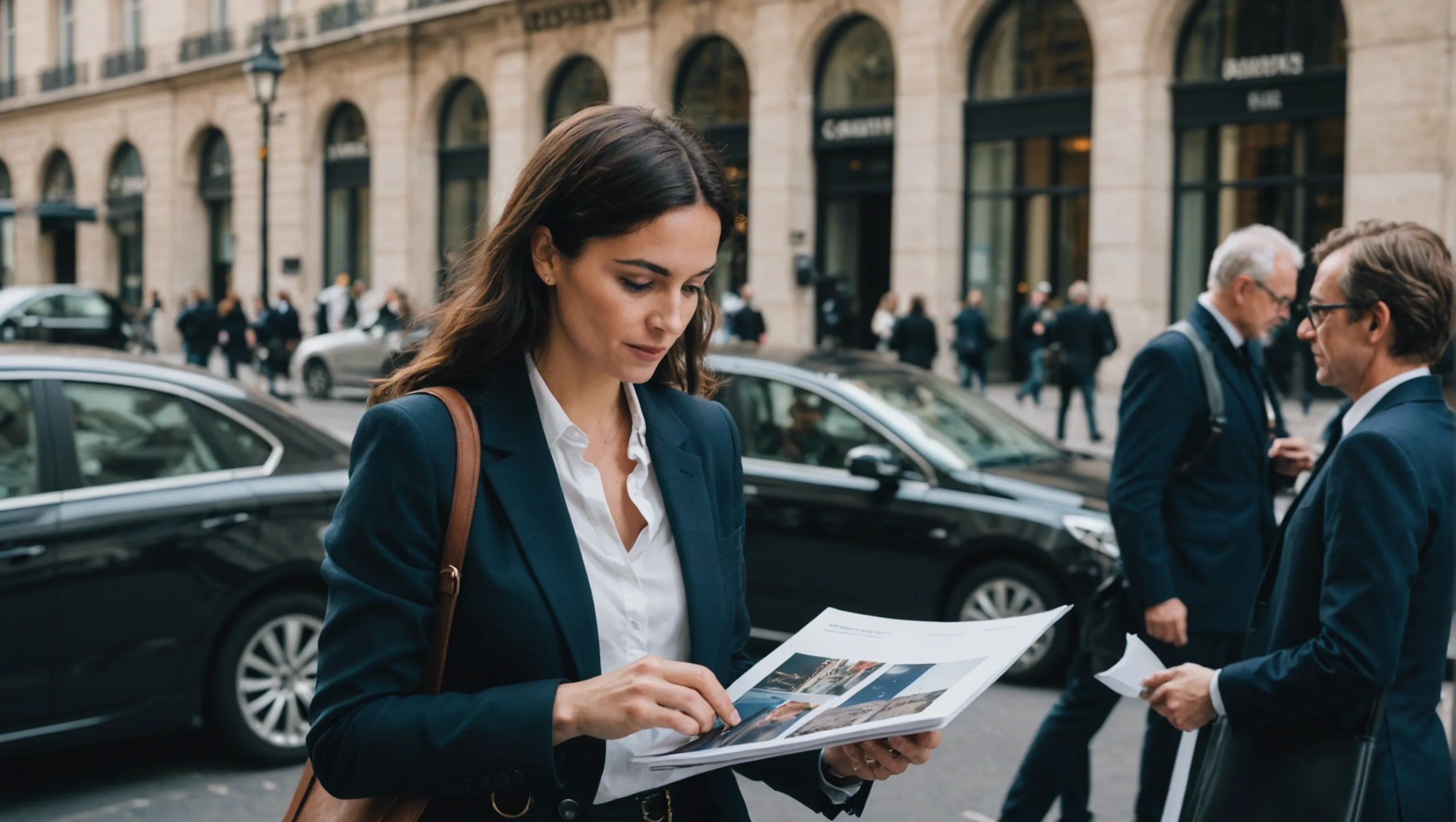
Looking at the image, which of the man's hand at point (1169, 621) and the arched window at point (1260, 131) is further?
the arched window at point (1260, 131)

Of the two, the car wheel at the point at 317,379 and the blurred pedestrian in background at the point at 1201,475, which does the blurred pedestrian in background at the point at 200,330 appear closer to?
→ the car wheel at the point at 317,379

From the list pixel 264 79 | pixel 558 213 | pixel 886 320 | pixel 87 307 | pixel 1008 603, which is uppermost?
pixel 264 79

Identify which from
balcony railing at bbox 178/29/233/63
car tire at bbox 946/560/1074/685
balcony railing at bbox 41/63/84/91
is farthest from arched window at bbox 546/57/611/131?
car tire at bbox 946/560/1074/685

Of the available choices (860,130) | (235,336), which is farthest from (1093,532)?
(235,336)

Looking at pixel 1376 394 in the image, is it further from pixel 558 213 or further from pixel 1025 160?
pixel 1025 160

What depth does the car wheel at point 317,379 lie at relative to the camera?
81.9 ft

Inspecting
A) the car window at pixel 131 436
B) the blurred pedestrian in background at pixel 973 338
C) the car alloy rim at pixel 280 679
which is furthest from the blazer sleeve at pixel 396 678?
the blurred pedestrian in background at pixel 973 338

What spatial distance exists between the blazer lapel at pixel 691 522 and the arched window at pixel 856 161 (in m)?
22.6

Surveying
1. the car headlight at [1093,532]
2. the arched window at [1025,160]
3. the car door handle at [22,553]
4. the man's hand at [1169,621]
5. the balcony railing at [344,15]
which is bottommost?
the car headlight at [1093,532]

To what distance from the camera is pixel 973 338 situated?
2175cm

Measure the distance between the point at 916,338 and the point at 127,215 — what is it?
31.8m

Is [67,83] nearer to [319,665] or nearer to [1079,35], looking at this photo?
[1079,35]

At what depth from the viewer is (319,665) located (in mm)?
1986

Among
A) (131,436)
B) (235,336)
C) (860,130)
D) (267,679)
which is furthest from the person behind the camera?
(860,130)
